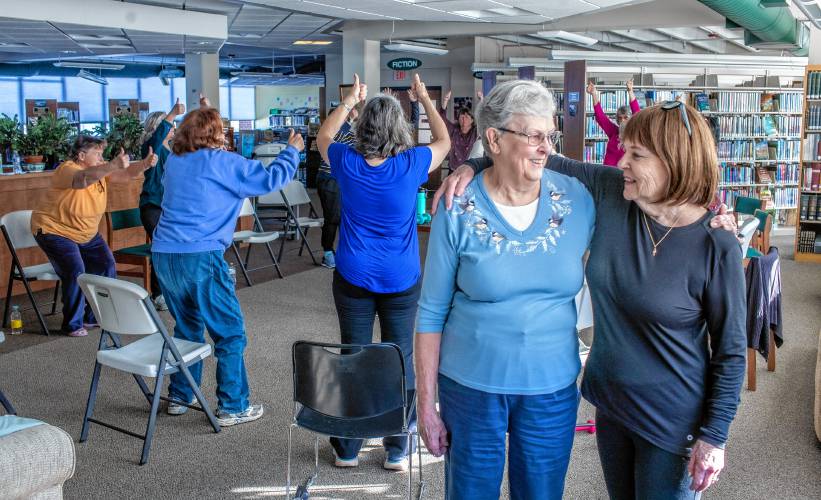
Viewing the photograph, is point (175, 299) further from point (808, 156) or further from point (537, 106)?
point (808, 156)

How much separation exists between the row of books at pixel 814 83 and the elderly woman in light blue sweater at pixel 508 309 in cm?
873

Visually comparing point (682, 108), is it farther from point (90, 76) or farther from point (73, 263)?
point (90, 76)

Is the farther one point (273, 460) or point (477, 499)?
point (273, 460)

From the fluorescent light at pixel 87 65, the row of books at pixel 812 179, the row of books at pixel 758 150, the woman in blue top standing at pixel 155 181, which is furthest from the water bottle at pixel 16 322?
the fluorescent light at pixel 87 65

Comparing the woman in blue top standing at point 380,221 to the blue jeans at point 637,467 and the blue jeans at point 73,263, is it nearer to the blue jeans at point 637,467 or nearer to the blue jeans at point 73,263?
the blue jeans at point 637,467

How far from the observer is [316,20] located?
1216 cm

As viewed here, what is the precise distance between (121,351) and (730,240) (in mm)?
3069

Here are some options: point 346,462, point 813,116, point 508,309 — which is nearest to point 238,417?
point 346,462

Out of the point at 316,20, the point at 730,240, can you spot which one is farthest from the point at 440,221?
the point at 316,20

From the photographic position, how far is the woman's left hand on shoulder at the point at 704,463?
1.85 metres

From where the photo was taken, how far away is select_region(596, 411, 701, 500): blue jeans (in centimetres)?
194

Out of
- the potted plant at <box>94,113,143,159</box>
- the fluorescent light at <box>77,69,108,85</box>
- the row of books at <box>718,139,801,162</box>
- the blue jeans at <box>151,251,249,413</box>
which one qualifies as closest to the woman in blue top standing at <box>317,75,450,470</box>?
the blue jeans at <box>151,251,249,413</box>

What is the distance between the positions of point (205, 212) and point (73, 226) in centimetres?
249

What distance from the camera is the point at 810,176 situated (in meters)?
9.80
